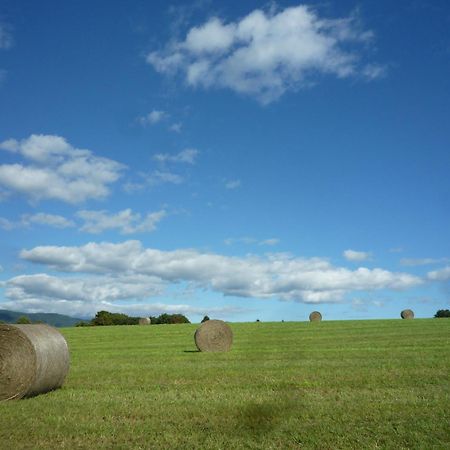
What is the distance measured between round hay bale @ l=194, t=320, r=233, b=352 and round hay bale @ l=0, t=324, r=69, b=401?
12.4 m

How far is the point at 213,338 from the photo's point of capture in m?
28.7

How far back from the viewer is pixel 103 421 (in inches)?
440

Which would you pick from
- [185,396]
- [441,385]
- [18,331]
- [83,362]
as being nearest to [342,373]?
[441,385]

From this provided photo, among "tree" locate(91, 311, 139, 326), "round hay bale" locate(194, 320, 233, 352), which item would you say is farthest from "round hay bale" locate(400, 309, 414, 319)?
"tree" locate(91, 311, 139, 326)

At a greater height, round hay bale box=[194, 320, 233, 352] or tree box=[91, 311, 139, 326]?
tree box=[91, 311, 139, 326]

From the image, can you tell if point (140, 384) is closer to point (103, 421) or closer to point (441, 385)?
point (103, 421)

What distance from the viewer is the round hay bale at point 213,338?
93.7 ft

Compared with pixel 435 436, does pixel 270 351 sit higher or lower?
higher

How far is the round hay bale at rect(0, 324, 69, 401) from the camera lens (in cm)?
1473

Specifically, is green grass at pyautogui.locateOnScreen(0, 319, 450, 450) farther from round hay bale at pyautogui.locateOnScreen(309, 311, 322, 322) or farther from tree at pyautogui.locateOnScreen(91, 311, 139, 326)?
tree at pyautogui.locateOnScreen(91, 311, 139, 326)

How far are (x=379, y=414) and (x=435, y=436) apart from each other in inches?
64.1

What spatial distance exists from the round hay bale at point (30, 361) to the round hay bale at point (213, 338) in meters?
12.4

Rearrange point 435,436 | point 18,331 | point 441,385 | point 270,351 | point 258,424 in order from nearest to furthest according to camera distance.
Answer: point 435,436, point 258,424, point 441,385, point 18,331, point 270,351

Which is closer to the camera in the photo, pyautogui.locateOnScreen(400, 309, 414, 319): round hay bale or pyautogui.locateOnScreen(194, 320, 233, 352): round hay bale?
pyautogui.locateOnScreen(194, 320, 233, 352): round hay bale
